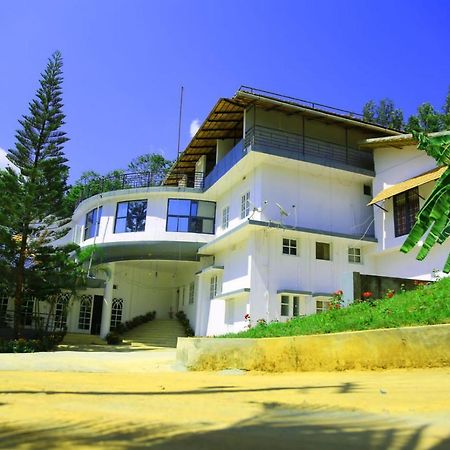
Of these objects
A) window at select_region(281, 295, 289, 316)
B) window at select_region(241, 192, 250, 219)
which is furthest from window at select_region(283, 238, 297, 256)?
window at select_region(241, 192, 250, 219)

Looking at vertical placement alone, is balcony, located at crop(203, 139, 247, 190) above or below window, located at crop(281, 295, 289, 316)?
above

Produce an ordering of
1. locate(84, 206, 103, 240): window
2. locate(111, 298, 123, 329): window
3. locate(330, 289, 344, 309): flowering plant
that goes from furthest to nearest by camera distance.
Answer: locate(111, 298, 123, 329): window → locate(84, 206, 103, 240): window → locate(330, 289, 344, 309): flowering plant

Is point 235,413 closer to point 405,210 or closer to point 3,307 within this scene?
point 405,210

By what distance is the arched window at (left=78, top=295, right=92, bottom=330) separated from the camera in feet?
77.9

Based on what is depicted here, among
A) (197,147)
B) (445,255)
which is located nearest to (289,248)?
(445,255)

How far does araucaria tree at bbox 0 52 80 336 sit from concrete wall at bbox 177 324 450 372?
10.5m

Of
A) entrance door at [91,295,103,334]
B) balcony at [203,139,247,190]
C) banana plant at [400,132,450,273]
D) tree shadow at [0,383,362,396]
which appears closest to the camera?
tree shadow at [0,383,362,396]

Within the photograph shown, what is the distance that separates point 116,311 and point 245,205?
1027 cm

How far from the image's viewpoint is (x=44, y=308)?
23.0 meters

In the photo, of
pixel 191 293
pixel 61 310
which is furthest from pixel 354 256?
pixel 61 310

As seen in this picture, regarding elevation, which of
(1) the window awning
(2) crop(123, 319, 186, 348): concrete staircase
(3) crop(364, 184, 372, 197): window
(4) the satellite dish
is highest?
(3) crop(364, 184, 372, 197): window

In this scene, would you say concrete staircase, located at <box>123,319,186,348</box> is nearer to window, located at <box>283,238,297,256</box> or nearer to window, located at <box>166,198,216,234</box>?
window, located at <box>166,198,216,234</box>

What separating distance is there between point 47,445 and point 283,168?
16.1m

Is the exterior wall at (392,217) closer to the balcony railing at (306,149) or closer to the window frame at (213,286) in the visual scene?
the balcony railing at (306,149)
